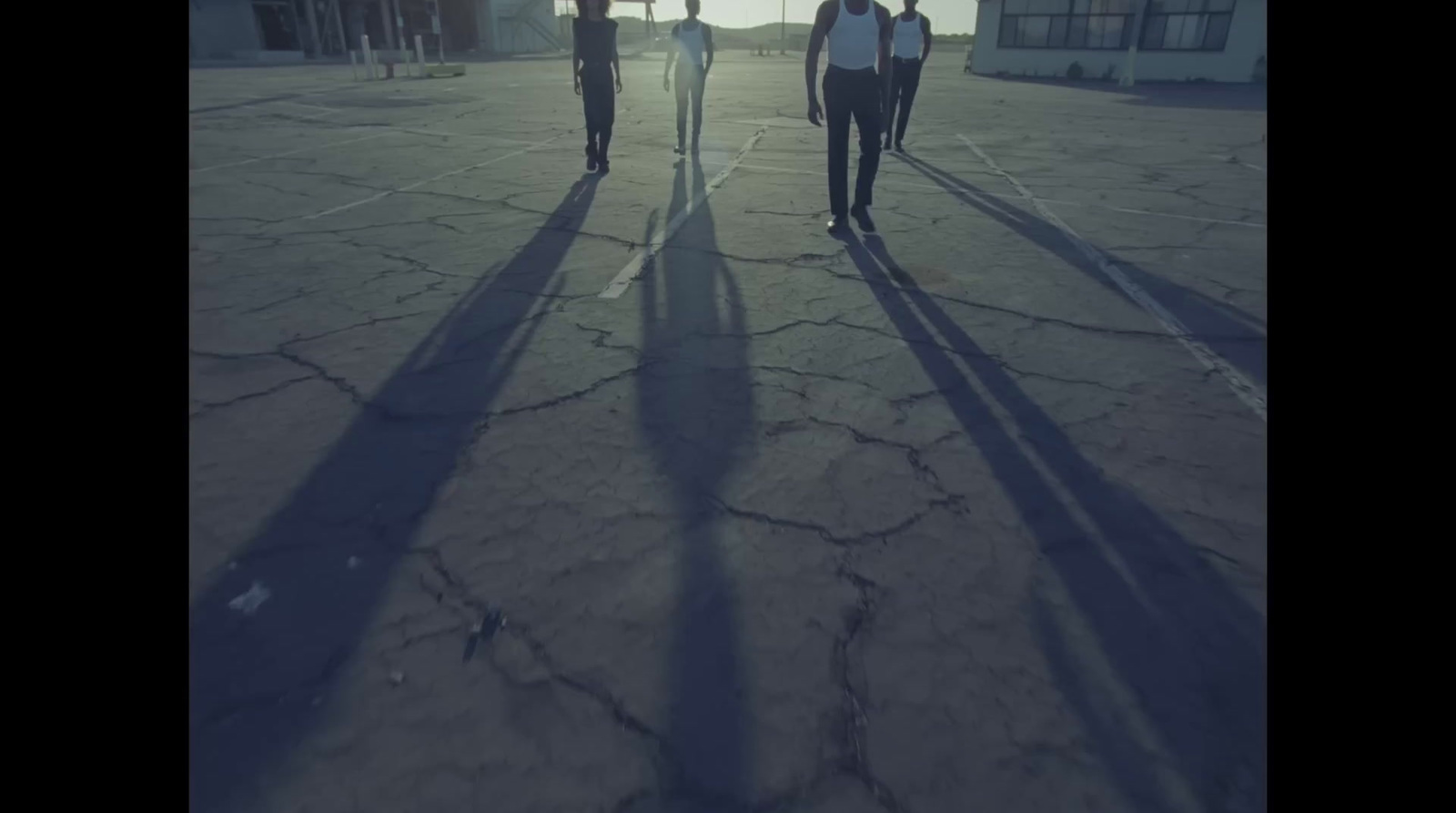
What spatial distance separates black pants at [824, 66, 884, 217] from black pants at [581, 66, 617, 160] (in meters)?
2.72

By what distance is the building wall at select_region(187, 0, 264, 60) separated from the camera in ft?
104

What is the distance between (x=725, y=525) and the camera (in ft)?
6.61

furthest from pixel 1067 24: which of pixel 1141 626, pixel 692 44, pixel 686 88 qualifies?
pixel 1141 626

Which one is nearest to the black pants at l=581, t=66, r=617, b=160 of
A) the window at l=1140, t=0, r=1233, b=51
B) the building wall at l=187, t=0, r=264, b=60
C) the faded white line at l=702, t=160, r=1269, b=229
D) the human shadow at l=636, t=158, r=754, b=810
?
the faded white line at l=702, t=160, r=1269, b=229

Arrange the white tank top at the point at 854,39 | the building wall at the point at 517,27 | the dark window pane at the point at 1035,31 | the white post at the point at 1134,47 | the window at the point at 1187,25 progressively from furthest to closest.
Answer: the building wall at the point at 517,27 < the dark window pane at the point at 1035,31 < the window at the point at 1187,25 < the white post at the point at 1134,47 < the white tank top at the point at 854,39

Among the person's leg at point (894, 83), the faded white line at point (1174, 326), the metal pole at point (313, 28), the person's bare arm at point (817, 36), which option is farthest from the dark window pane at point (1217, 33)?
the metal pole at point (313, 28)

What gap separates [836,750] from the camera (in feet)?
4.51

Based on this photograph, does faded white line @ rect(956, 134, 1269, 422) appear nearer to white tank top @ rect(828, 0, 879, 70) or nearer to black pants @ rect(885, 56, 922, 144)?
white tank top @ rect(828, 0, 879, 70)

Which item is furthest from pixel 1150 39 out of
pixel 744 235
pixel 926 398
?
pixel 926 398

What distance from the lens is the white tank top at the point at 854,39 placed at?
15.1 ft

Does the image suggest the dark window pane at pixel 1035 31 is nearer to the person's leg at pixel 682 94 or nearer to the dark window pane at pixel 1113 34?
the dark window pane at pixel 1113 34
